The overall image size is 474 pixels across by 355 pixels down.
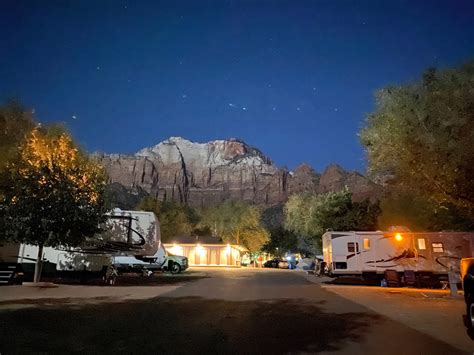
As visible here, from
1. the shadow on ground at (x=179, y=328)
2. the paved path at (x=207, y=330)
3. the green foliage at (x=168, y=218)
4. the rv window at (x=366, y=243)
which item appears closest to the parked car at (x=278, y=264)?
the green foliage at (x=168, y=218)

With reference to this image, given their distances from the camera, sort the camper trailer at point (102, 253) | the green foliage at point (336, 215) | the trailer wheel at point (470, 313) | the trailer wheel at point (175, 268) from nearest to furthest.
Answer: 1. the trailer wheel at point (470, 313)
2. the camper trailer at point (102, 253)
3. the trailer wheel at point (175, 268)
4. the green foliage at point (336, 215)

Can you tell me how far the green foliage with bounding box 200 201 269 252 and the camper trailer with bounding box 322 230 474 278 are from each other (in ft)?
150

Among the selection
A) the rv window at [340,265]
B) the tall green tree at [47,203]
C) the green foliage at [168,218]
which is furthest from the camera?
the green foliage at [168,218]

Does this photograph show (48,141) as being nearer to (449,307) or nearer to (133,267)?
(133,267)

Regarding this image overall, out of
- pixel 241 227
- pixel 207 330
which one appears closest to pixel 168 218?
pixel 241 227

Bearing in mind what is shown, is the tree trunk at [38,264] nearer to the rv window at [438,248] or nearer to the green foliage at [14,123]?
the green foliage at [14,123]

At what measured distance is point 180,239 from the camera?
60.8 m

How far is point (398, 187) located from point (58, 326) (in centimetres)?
1627

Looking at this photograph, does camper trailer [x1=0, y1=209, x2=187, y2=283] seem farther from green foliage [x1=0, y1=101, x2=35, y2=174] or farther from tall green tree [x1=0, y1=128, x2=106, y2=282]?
green foliage [x1=0, y1=101, x2=35, y2=174]

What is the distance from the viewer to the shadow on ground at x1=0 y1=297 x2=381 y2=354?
21.9ft

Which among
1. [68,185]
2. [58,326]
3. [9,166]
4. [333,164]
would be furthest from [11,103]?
[333,164]

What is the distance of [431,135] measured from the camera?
47.2 feet

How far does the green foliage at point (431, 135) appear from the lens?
46.0 feet

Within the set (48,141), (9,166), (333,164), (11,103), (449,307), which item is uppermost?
(333,164)
